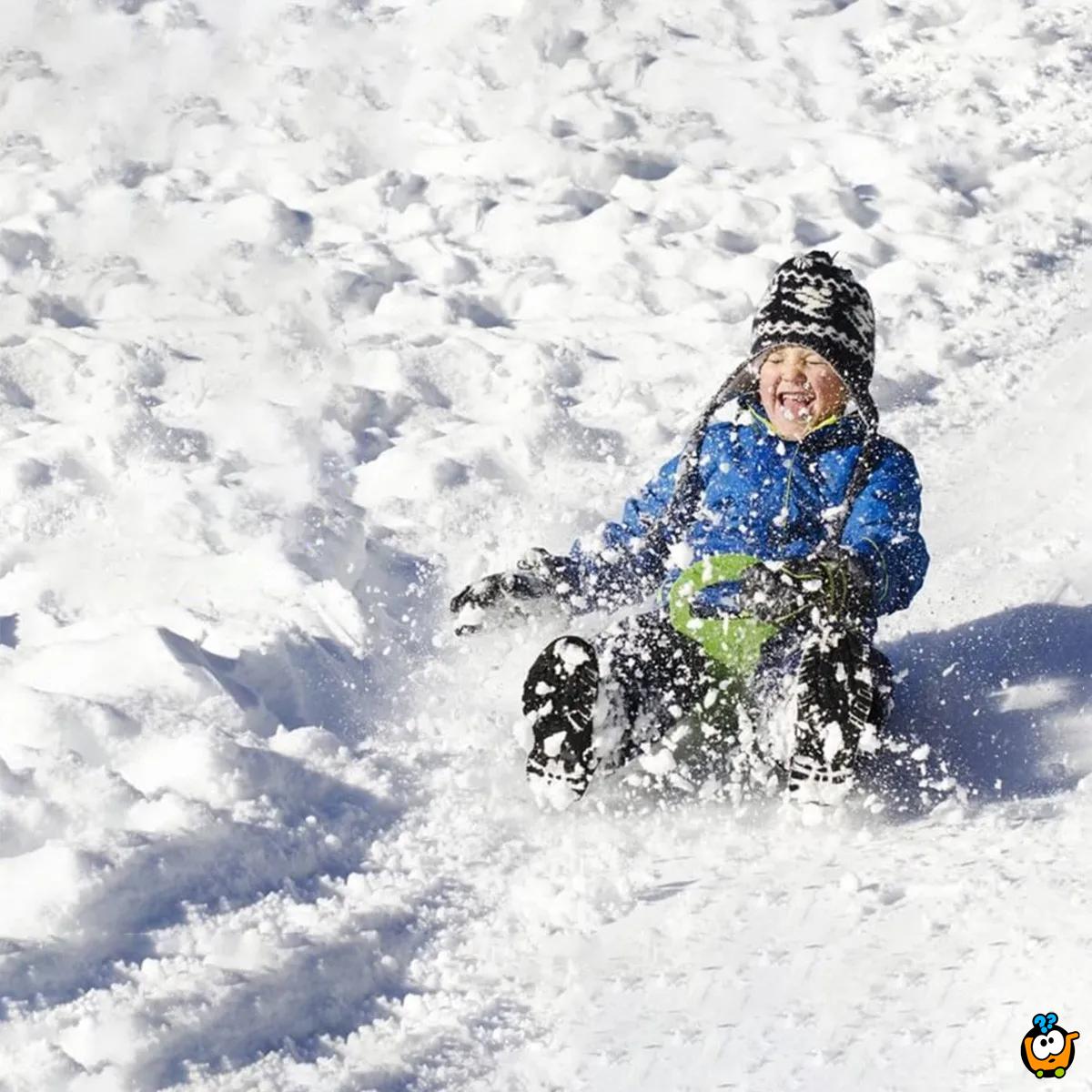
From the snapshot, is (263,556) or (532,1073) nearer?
(532,1073)

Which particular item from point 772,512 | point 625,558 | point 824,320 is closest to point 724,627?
point 772,512

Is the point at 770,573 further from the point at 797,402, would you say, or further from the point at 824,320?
the point at 824,320

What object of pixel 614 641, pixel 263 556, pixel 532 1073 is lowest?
pixel 532 1073

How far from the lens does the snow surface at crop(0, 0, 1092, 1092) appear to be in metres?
2.72

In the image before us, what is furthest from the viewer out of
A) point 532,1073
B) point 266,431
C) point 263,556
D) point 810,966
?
point 266,431

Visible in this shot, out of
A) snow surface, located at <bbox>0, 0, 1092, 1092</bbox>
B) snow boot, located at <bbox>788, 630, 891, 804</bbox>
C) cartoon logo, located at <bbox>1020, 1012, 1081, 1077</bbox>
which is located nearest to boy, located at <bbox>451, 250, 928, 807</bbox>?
snow boot, located at <bbox>788, 630, 891, 804</bbox>

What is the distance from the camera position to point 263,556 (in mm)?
4344

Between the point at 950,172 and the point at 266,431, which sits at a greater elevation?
the point at 950,172

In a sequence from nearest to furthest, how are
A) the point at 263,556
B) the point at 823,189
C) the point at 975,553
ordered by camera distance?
the point at 263,556 < the point at 975,553 < the point at 823,189

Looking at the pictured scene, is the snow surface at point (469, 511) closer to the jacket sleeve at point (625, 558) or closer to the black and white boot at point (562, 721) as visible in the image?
the black and white boot at point (562, 721)

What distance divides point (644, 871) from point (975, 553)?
6.49ft

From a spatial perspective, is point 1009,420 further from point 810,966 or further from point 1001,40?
point 1001,40

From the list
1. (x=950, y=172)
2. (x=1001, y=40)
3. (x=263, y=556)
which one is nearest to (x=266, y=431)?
(x=263, y=556)

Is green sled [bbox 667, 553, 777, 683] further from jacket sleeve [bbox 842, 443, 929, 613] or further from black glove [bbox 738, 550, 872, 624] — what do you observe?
jacket sleeve [bbox 842, 443, 929, 613]
